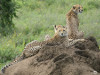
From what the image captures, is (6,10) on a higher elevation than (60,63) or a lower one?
higher

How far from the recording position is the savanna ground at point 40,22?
7.91 metres

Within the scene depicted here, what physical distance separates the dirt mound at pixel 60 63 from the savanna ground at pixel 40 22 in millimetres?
2519

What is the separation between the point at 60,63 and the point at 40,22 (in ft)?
22.7

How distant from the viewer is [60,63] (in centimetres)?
419

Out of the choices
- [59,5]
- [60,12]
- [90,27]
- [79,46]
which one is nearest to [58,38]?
[79,46]

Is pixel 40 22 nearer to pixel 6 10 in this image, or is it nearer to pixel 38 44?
pixel 6 10

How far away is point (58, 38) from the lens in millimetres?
5984

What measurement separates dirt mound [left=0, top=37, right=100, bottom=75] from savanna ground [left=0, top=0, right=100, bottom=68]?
252 centimetres

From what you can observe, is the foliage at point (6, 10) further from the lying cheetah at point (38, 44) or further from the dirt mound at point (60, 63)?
the dirt mound at point (60, 63)

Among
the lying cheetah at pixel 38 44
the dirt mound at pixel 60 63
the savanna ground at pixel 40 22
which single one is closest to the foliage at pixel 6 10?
the savanna ground at pixel 40 22

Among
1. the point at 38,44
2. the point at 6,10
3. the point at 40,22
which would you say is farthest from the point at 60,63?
the point at 40,22

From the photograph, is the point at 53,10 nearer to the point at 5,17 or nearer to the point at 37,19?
the point at 37,19

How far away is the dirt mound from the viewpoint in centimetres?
406

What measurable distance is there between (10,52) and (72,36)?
6.10 feet
